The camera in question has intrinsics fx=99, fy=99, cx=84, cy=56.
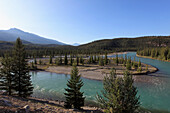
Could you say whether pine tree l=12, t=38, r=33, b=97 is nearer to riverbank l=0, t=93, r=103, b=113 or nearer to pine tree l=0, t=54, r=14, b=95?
pine tree l=0, t=54, r=14, b=95

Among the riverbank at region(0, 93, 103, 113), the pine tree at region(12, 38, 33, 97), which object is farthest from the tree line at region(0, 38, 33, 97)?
the riverbank at region(0, 93, 103, 113)

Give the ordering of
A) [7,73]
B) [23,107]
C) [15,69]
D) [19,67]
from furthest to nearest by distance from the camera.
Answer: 1. [19,67]
2. [15,69]
3. [7,73]
4. [23,107]

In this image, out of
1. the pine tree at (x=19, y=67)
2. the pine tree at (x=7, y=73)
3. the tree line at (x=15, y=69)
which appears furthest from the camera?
the pine tree at (x=19, y=67)

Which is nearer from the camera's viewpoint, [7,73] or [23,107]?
[23,107]

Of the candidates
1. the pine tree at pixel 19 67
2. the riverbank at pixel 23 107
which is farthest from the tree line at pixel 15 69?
the riverbank at pixel 23 107

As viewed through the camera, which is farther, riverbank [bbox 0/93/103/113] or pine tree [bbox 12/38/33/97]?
pine tree [bbox 12/38/33/97]

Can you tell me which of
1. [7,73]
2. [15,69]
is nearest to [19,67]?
[15,69]

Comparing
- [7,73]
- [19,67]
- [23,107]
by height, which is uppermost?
[19,67]

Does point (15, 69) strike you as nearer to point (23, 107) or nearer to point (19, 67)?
point (19, 67)

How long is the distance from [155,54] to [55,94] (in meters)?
135

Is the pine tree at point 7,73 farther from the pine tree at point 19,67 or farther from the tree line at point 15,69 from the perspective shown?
the pine tree at point 19,67

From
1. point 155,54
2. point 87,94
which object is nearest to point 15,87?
point 87,94

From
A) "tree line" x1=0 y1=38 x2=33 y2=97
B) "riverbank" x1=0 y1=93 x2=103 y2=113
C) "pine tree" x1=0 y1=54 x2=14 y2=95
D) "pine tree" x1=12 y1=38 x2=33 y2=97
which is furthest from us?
"pine tree" x1=12 y1=38 x2=33 y2=97

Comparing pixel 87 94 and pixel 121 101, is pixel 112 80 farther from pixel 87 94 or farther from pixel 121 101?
pixel 87 94
